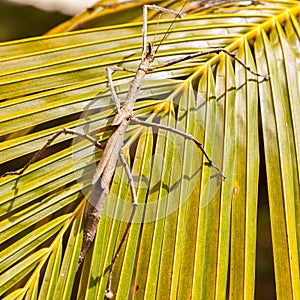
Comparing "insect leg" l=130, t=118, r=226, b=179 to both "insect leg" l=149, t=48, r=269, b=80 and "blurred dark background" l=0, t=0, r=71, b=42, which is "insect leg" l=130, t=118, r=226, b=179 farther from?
"blurred dark background" l=0, t=0, r=71, b=42

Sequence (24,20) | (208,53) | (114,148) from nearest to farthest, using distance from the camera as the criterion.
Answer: (114,148)
(208,53)
(24,20)

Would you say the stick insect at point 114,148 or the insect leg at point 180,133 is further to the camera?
the insect leg at point 180,133

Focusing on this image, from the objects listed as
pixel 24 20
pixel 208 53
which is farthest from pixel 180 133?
pixel 24 20

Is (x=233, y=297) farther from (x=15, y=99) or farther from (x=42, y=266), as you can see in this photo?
(x=15, y=99)

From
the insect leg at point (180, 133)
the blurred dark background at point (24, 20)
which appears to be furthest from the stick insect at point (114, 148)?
the blurred dark background at point (24, 20)

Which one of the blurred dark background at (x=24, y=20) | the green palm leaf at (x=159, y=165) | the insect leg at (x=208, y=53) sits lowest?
the green palm leaf at (x=159, y=165)

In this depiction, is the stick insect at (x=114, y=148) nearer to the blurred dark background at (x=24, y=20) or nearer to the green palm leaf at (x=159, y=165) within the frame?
the green palm leaf at (x=159, y=165)

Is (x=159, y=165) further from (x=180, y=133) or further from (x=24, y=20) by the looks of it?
(x=24, y=20)

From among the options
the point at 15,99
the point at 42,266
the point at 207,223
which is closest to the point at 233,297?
the point at 207,223

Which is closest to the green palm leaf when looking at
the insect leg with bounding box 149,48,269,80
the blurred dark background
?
the insect leg with bounding box 149,48,269,80
